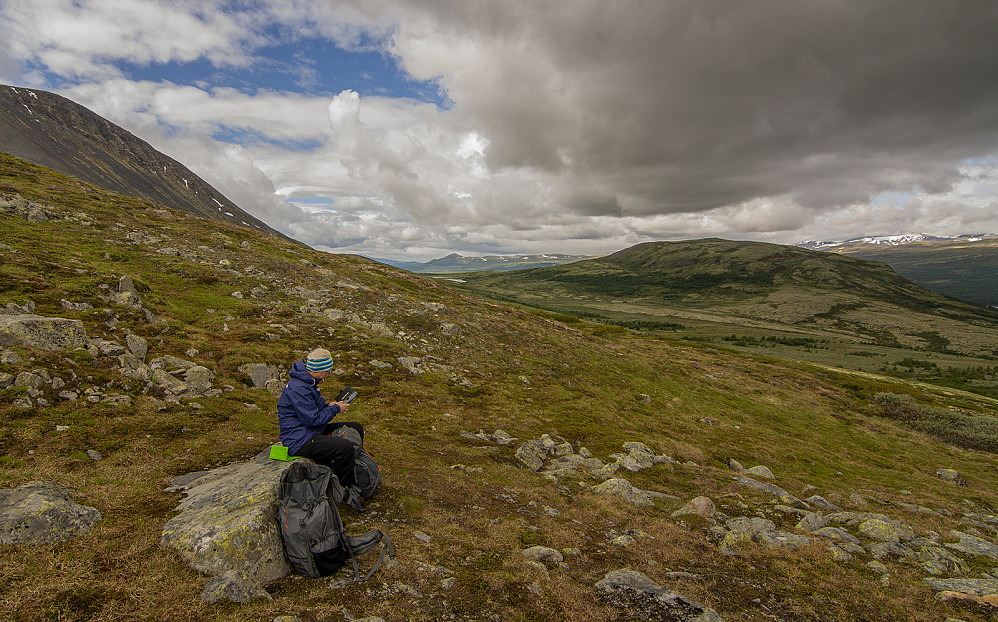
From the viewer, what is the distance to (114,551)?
8.46 meters

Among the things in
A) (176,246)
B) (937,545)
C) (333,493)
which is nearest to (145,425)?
(333,493)

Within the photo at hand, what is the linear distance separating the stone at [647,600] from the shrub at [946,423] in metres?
73.4

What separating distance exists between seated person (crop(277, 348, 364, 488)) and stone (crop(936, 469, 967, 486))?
2146 inches

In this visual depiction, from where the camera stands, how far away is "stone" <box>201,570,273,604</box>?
7.94 meters

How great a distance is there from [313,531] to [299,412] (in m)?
3.81

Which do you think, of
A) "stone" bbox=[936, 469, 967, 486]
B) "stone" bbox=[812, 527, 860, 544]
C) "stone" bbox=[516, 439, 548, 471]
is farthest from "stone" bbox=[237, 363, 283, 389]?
"stone" bbox=[936, 469, 967, 486]

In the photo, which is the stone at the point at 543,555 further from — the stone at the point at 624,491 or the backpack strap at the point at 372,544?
the stone at the point at 624,491

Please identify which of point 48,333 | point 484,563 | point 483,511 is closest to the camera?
point 484,563

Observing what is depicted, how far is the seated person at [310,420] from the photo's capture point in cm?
1200

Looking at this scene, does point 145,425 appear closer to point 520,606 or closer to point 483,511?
point 483,511

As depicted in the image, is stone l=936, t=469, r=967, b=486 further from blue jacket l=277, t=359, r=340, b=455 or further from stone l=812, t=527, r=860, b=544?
blue jacket l=277, t=359, r=340, b=455

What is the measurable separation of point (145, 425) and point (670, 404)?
46.3 meters

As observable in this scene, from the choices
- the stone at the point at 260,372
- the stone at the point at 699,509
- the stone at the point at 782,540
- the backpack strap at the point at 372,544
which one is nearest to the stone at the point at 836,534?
the stone at the point at 782,540

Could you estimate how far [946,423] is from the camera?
6131cm
